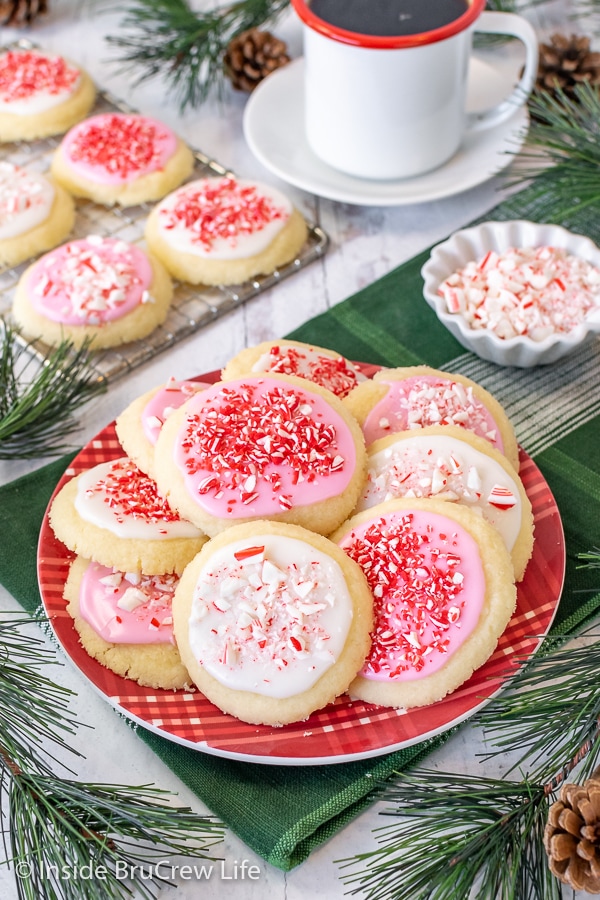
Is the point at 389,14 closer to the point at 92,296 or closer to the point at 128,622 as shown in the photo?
the point at 92,296

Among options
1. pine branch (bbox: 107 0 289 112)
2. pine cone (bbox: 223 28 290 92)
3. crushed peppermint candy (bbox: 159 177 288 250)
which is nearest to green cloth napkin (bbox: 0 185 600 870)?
crushed peppermint candy (bbox: 159 177 288 250)

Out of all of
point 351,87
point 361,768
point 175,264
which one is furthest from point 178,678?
point 351,87

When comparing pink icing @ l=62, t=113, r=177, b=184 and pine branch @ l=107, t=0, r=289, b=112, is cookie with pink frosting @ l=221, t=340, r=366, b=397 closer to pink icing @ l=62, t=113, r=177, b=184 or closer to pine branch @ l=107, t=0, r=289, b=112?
pink icing @ l=62, t=113, r=177, b=184

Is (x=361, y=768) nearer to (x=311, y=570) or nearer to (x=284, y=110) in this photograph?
(x=311, y=570)

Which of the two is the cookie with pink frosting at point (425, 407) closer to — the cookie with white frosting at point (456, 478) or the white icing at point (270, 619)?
the cookie with white frosting at point (456, 478)

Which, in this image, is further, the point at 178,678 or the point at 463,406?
the point at 463,406

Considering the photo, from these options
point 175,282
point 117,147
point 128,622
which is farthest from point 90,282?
point 128,622
